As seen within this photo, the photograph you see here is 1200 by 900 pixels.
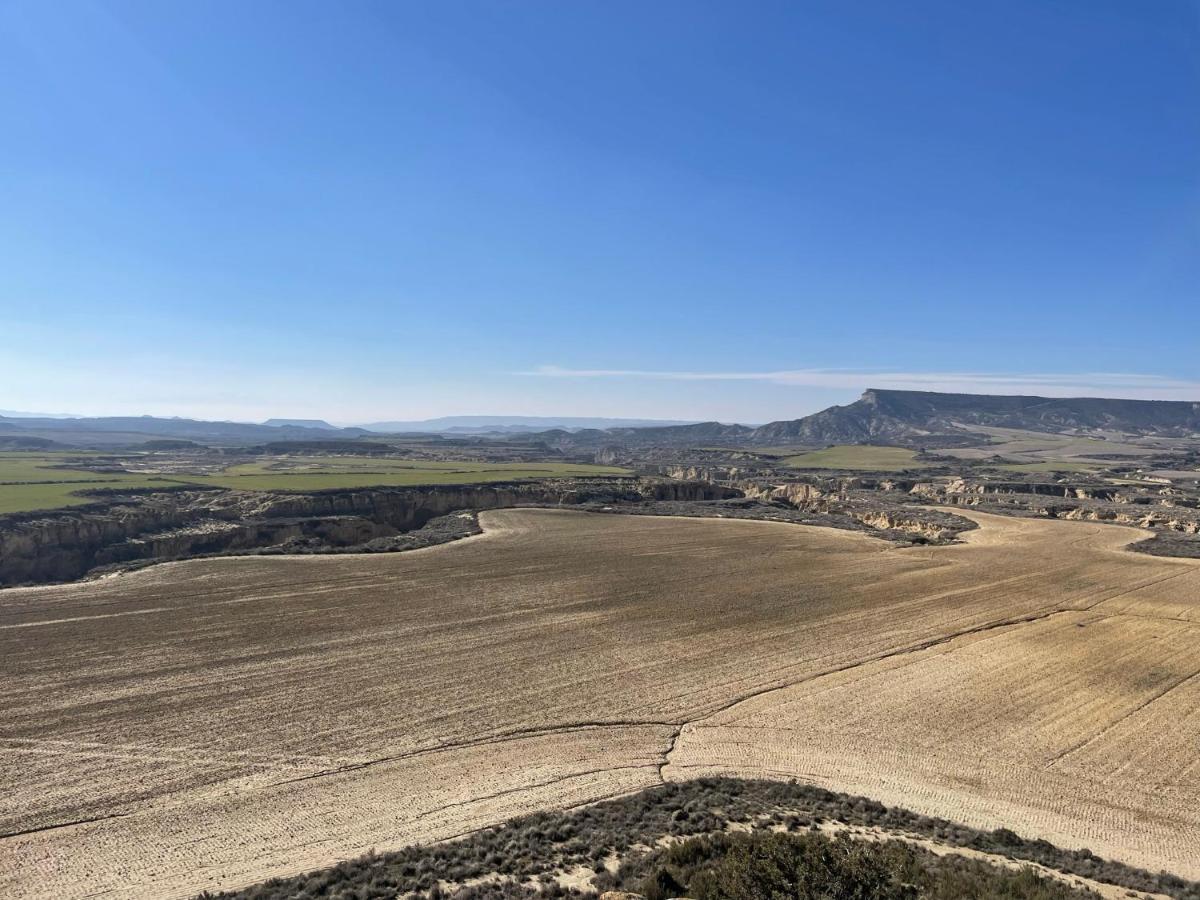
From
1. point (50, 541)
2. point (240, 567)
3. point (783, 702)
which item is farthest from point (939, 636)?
point (50, 541)

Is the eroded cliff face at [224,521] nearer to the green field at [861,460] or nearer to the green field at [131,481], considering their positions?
the green field at [131,481]

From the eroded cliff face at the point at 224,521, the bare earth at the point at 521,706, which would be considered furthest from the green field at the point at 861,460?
the bare earth at the point at 521,706

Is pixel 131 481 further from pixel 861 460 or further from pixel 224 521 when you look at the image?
pixel 861 460

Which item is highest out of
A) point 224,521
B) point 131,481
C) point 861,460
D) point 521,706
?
Answer: point 131,481

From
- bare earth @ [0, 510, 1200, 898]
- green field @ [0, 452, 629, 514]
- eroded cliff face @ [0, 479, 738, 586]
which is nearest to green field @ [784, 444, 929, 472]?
green field @ [0, 452, 629, 514]

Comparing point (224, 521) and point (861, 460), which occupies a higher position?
point (861, 460)

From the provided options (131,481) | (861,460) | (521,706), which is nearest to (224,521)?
(131,481)

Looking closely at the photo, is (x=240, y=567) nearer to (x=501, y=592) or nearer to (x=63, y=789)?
(x=501, y=592)
